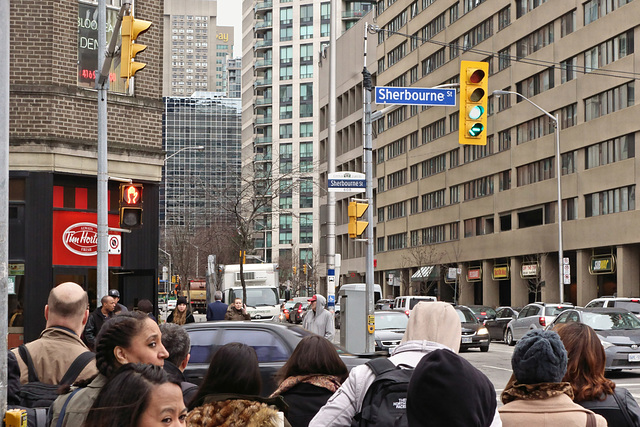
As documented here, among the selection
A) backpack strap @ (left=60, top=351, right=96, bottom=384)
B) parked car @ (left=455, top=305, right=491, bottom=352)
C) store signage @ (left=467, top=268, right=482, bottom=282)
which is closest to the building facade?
parked car @ (left=455, top=305, right=491, bottom=352)

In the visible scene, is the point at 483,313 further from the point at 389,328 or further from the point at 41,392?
the point at 41,392

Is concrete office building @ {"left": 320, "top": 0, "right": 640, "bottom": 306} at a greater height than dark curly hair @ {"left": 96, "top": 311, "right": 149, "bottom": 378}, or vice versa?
concrete office building @ {"left": 320, "top": 0, "right": 640, "bottom": 306}

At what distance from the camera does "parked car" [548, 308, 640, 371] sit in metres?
22.3

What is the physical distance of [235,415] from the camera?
16.1 feet

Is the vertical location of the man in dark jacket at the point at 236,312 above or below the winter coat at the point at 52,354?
below

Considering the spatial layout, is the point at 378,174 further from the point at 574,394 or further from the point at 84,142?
the point at 574,394

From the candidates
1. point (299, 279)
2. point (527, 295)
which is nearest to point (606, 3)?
point (527, 295)

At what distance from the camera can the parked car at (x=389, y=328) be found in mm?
27297

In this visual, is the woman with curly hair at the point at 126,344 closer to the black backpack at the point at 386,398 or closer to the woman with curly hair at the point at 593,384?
the black backpack at the point at 386,398

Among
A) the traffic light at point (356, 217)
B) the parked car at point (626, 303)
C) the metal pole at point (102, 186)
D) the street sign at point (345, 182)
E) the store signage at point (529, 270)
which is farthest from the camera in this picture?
the store signage at point (529, 270)

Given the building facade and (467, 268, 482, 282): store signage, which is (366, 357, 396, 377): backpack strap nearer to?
the building facade

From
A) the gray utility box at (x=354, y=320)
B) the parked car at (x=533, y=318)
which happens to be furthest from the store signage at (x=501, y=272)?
the gray utility box at (x=354, y=320)

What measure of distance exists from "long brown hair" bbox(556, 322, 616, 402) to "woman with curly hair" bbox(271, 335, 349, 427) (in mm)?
1359

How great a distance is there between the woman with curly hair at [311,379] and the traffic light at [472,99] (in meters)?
13.4
